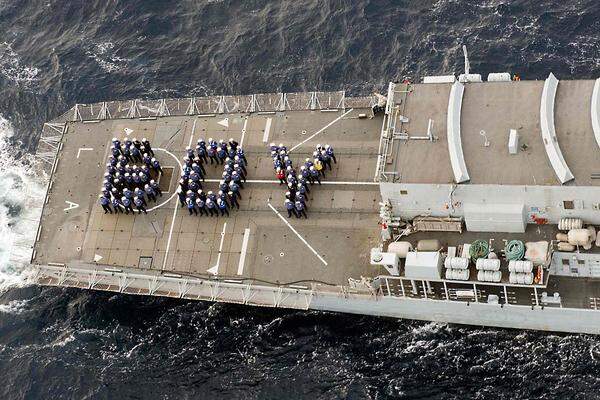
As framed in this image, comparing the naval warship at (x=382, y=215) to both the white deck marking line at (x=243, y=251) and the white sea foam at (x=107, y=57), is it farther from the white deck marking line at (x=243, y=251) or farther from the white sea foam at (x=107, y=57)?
the white sea foam at (x=107, y=57)

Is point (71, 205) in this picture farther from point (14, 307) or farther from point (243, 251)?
point (243, 251)

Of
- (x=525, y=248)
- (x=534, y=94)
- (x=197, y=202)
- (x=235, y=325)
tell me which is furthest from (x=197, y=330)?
(x=534, y=94)

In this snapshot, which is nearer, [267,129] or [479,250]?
[479,250]

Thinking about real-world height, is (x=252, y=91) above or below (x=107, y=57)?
below

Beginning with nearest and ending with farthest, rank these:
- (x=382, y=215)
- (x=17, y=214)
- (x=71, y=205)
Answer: (x=382, y=215), (x=71, y=205), (x=17, y=214)

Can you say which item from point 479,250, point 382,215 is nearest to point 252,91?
point 382,215

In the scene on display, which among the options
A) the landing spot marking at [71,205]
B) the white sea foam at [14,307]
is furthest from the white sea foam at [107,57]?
the white sea foam at [14,307]

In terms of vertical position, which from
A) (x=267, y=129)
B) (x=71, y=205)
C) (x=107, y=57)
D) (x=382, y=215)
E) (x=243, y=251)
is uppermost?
(x=107, y=57)
